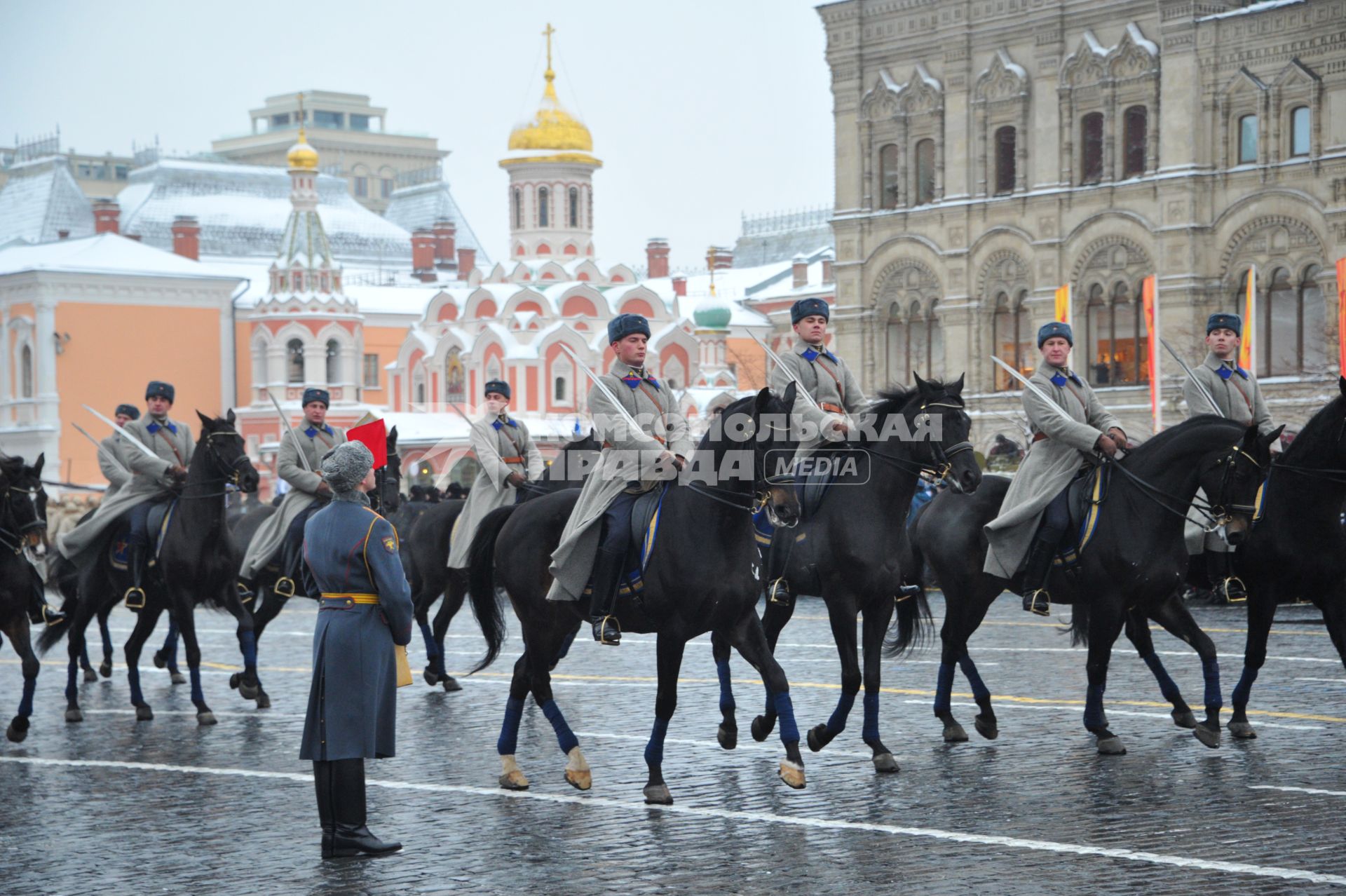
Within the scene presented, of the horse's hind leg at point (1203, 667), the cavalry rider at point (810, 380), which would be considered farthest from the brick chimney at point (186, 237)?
the horse's hind leg at point (1203, 667)

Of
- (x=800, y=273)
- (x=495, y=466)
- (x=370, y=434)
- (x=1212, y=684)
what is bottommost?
(x=1212, y=684)

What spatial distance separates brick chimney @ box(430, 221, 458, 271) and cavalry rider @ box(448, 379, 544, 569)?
74.2 m

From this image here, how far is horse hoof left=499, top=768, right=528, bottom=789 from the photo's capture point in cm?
949

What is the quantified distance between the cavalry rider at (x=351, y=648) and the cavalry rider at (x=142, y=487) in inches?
208

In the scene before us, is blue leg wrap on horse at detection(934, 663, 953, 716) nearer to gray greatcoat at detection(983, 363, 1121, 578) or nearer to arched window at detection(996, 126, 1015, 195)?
gray greatcoat at detection(983, 363, 1121, 578)

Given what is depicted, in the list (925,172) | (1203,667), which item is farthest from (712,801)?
(925,172)

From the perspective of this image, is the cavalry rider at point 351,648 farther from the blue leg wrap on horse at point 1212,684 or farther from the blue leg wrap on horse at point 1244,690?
the blue leg wrap on horse at point 1244,690

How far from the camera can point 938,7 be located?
46438 mm

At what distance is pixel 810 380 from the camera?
10781mm

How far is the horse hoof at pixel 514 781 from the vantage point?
31.1 feet

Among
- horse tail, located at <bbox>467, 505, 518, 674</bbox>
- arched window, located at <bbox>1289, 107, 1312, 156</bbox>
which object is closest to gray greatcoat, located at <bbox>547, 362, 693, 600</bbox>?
horse tail, located at <bbox>467, 505, 518, 674</bbox>

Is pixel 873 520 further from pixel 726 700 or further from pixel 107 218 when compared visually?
pixel 107 218

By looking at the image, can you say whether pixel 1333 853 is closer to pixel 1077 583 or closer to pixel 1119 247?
pixel 1077 583

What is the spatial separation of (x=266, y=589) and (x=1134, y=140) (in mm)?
33428
